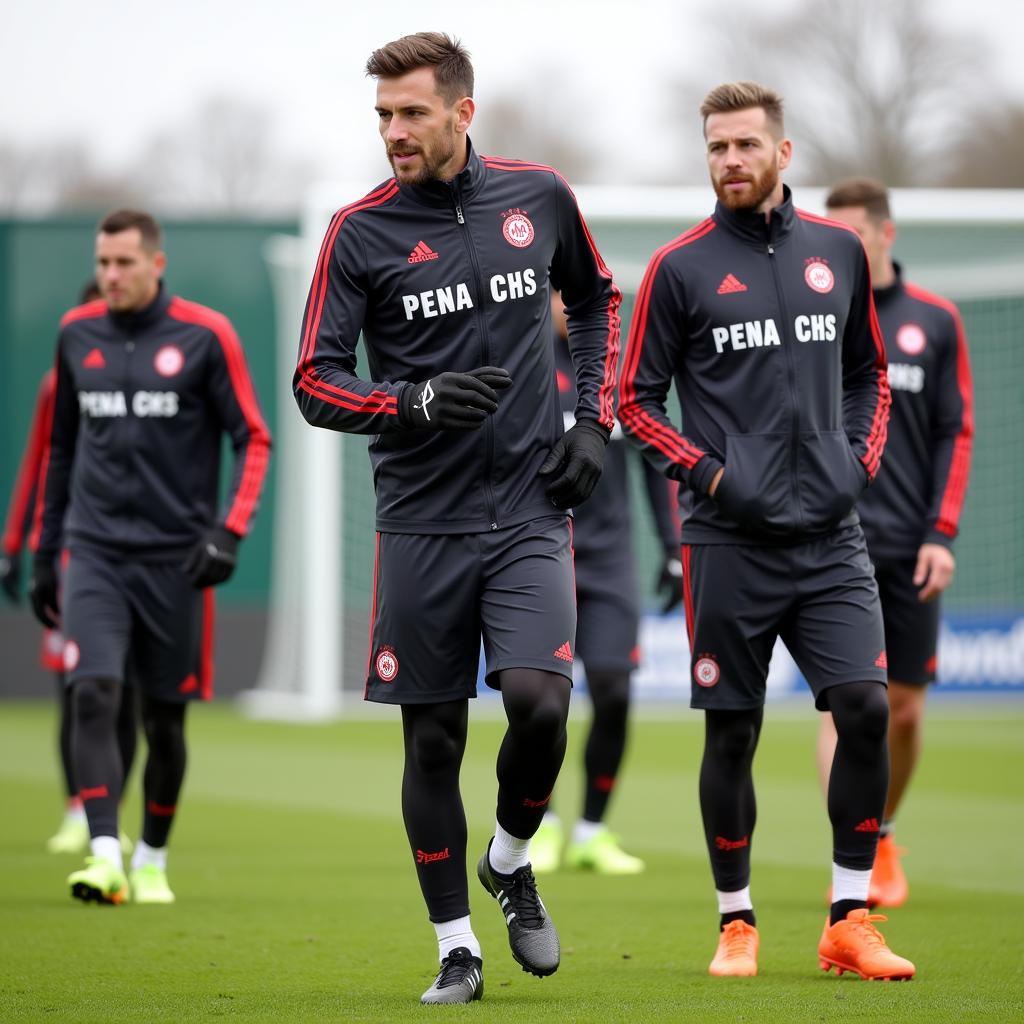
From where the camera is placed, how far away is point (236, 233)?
2045cm

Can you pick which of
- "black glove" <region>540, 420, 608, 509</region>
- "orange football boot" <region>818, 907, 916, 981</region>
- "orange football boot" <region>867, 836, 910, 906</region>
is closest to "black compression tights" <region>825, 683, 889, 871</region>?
"orange football boot" <region>818, 907, 916, 981</region>

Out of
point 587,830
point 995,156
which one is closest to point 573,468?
point 587,830

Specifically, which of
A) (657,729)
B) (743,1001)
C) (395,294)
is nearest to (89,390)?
(395,294)

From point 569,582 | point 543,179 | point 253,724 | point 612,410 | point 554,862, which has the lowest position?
point 253,724

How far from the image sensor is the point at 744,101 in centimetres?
575

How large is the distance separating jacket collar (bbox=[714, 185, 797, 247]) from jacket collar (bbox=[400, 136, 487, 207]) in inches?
36.8

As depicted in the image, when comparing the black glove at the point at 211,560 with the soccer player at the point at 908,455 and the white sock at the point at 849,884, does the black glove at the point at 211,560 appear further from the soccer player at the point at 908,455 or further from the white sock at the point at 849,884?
the white sock at the point at 849,884

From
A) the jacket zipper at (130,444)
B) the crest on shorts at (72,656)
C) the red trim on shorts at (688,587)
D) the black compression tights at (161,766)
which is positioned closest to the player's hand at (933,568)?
the red trim on shorts at (688,587)

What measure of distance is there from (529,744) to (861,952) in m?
1.11

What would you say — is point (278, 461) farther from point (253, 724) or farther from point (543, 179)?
point (543, 179)

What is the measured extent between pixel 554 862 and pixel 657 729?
8200 mm

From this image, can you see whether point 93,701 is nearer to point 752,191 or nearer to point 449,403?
point 449,403

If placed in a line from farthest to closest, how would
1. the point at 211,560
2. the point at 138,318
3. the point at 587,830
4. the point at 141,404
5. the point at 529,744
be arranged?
the point at 587,830 → the point at 138,318 → the point at 141,404 → the point at 211,560 → the point at 529,744

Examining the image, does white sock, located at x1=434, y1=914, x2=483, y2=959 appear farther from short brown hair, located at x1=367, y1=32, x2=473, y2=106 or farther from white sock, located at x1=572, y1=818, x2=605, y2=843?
white sock, located at x1=572, y1=818, x2=605, y2=843
